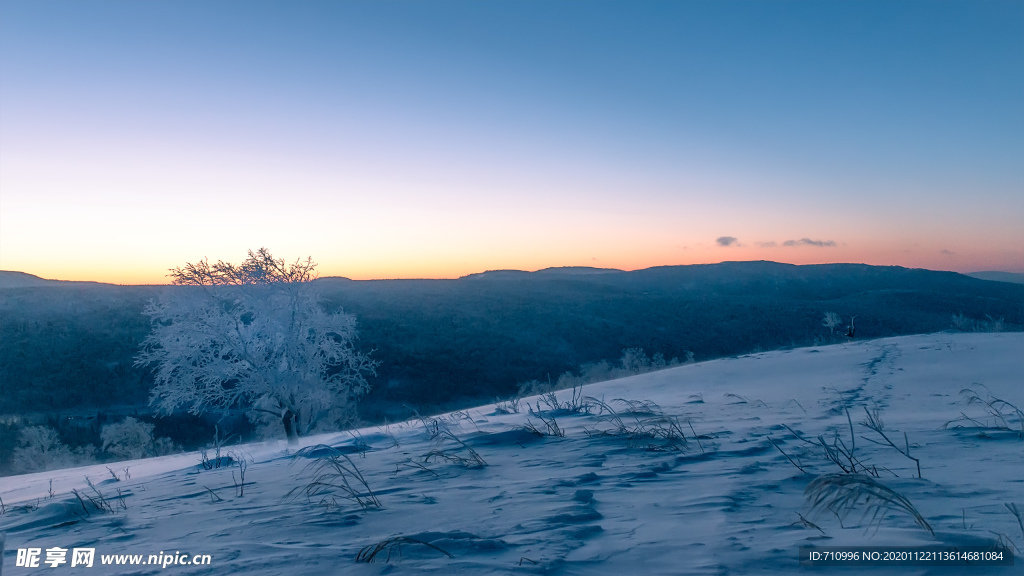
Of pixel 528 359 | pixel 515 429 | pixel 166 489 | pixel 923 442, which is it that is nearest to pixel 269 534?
pixel 166 489

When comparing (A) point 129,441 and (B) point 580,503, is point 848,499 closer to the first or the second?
(B) point 580,503

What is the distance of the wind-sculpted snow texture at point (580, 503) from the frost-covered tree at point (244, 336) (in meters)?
8.66

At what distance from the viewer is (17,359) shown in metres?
29.4

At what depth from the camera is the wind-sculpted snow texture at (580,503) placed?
220 cm

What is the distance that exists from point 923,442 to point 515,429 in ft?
10.7

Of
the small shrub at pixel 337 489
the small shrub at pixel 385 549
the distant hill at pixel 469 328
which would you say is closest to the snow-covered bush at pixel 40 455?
the distant hill at pixel 469 328

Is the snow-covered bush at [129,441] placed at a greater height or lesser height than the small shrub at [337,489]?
lesser

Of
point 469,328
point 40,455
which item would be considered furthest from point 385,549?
point 469,328

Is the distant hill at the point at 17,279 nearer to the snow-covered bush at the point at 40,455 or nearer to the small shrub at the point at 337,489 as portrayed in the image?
the snow-covered bush at the point at 40,455

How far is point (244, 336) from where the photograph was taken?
47.8ft

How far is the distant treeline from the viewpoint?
27.8 metres

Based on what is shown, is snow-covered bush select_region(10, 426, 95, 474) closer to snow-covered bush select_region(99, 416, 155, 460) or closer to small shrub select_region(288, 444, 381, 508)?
snow-covered bush select_region(99, 416, 155, 460)

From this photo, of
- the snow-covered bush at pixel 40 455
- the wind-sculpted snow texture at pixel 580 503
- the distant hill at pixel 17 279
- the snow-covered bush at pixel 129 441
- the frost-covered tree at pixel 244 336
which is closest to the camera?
the wind-sculpted snow texture at pixel 580 503

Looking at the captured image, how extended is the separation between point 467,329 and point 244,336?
26.8 meters
